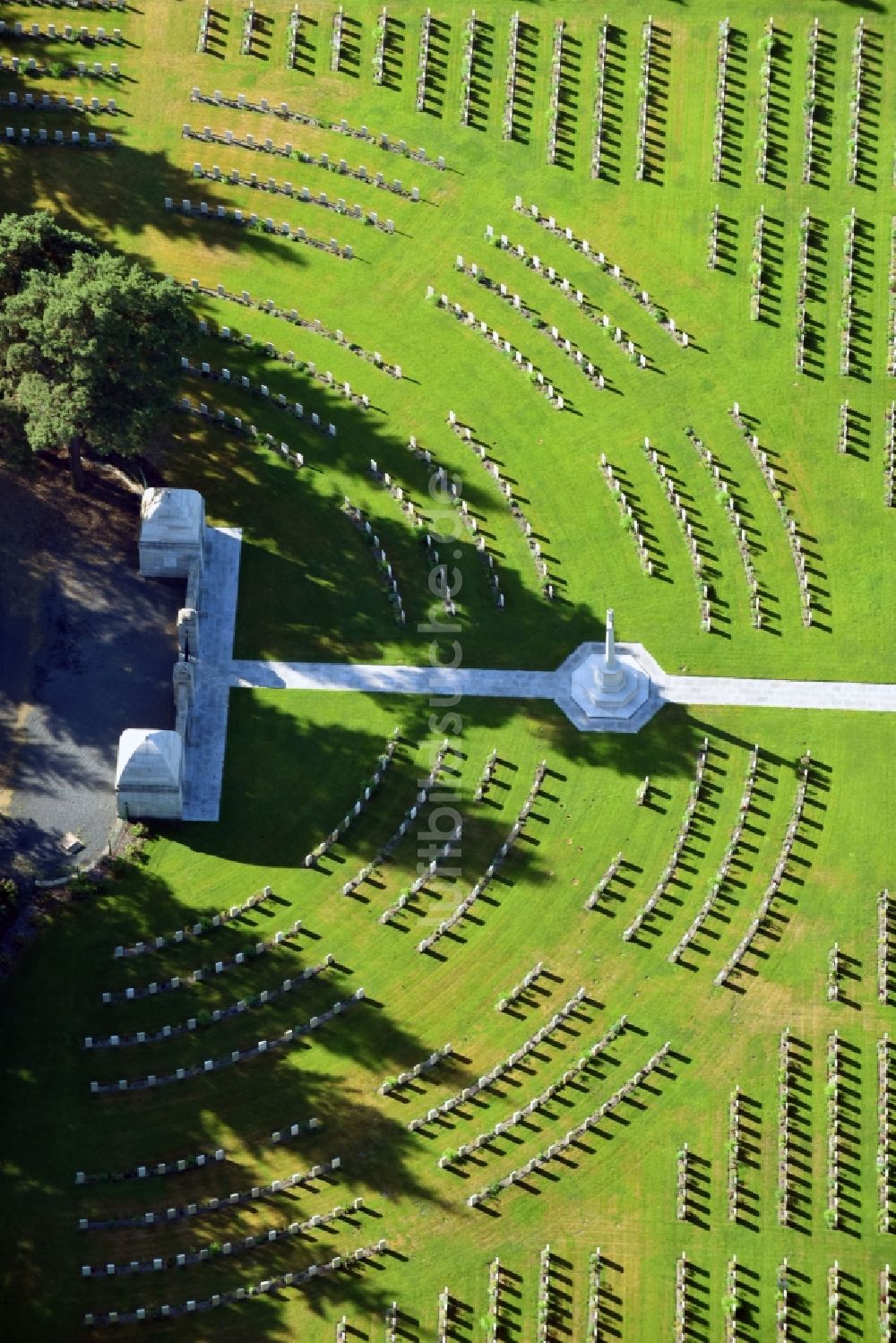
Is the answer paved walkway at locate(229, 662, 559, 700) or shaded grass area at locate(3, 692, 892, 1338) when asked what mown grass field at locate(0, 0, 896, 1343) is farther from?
paved walkway at locate(229, 662, 559, 700)

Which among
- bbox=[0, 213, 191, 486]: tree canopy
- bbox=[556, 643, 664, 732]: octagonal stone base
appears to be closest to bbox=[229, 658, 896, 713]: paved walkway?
bbox=[556, 643, 664, 732]: octagonal stone base

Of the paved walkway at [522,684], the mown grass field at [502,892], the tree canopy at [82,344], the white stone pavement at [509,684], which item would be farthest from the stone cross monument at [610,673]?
the tree canopy at [82,344]

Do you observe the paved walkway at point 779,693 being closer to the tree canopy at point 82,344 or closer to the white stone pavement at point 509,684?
the white stone pavement at point 509,684

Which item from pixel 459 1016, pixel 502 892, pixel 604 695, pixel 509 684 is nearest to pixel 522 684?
pixel 509 684

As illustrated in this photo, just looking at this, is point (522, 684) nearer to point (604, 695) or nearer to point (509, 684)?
point (509, 684)

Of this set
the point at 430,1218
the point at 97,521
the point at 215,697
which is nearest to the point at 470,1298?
the point at 430,1218

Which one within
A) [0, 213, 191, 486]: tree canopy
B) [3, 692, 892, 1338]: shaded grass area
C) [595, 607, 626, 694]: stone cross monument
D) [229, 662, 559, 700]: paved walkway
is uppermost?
[0, 213, 191, 486]: tree canopy
